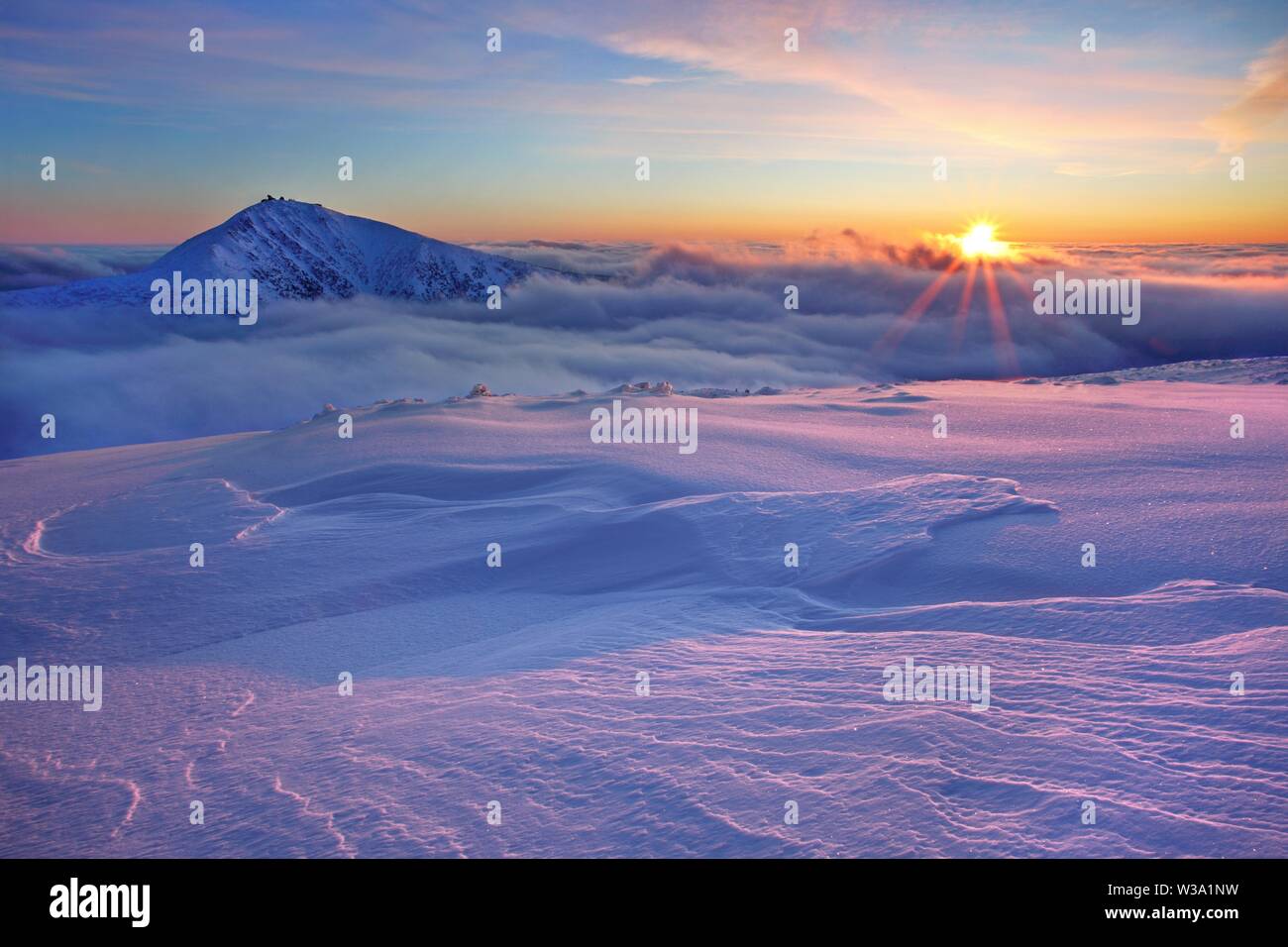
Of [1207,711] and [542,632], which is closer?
[1207,711]

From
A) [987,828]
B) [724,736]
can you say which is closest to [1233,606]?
[987,828]

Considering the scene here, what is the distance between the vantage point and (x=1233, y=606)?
496 centimetres

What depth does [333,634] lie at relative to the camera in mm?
6109

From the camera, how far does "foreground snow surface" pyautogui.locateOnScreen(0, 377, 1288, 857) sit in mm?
3264

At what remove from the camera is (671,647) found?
17.3 feet

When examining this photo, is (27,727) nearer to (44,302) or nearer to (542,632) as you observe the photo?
(542,632)

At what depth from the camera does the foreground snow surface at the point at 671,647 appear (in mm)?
3264

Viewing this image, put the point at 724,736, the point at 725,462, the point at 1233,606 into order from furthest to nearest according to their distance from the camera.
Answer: the point at 725,462 → the point at 1233,606 → the point at 724,736

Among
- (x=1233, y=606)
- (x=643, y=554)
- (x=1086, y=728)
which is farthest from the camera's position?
(x=643, y=554)

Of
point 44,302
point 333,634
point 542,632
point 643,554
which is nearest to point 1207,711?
point 542,632

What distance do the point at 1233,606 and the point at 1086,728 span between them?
217cm
